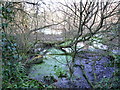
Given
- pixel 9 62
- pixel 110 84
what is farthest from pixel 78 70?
pixel 9 62

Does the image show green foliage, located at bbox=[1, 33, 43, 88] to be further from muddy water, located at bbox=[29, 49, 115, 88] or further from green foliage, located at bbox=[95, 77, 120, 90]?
green foliage, located at bbox=[95, 77, 120, 90]

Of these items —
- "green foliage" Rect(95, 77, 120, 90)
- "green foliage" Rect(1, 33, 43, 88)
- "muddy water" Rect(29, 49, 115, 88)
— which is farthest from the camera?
"muddy water" Rect(29, 49, 115, 88)

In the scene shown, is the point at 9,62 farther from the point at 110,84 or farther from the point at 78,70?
the point at 78,70

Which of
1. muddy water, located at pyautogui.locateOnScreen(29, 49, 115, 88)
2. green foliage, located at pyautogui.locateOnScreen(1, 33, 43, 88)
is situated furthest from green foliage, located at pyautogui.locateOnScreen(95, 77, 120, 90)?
green foliage, located at pyautogui.locateOnScreen(1, 33, 43, 88)

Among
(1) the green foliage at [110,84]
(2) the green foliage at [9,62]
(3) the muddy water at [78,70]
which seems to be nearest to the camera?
(2) the green foliage at [9,62]

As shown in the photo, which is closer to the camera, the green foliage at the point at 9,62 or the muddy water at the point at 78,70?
the green foliage at the point at 9,62

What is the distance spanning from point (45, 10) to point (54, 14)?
1.19 ft

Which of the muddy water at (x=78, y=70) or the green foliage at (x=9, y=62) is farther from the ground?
the green foliage at (x=9, y=62)

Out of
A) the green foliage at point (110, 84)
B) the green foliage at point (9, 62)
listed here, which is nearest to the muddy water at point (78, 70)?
the green foliage at point (110, 84)

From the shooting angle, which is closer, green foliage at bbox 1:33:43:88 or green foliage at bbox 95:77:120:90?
green foliage at bbox 1:33:43:88

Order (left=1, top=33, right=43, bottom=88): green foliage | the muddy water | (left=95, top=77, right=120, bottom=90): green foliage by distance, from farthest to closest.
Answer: the muddy water
(left=95, top=77, right=120, bottom=90): green foliage
(left=1, top=33, right=43, bottom=88): green foliage

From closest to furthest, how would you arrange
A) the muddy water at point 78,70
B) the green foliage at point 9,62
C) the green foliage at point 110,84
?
the green foliage at point 9,62, the green foliage at point 110,84, the muddy water at point 78,70

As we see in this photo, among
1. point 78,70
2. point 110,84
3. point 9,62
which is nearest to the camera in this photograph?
point 9,62

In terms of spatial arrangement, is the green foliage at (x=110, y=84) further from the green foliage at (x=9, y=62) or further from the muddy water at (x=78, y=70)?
the green foliage at (x=9, y=62)
